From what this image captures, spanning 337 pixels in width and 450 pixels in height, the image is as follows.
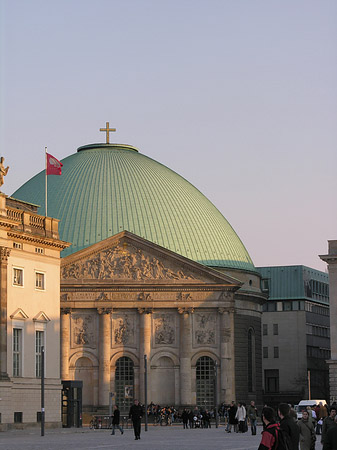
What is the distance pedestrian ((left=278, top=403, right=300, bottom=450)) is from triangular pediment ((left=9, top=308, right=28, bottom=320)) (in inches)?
1799

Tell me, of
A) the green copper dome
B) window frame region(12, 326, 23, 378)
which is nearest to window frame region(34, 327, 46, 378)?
window frame region(12, 326, 23, 378)

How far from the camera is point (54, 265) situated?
71.2 metres

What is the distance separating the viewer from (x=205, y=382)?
326ft

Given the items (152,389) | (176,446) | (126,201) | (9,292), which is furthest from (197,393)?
(176,446)

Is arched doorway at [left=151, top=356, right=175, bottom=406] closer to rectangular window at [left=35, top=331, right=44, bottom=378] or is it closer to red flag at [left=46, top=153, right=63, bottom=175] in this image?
red flag at [left=46, top=153, right=63, bottom=175]

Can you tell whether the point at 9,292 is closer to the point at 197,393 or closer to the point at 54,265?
the point at 54,265

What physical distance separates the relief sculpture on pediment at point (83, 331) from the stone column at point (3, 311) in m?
34.6

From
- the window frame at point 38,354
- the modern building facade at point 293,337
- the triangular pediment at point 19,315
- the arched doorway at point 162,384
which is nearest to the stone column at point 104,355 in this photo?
the arched doorway at point 162,384

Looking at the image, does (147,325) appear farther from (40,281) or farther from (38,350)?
(38,350)

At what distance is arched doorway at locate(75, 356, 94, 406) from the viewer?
97.7 metres

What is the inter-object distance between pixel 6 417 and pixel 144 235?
43958mm

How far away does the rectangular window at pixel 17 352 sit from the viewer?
2579 inches

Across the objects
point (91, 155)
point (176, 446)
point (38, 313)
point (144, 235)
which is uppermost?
point (91, 155)

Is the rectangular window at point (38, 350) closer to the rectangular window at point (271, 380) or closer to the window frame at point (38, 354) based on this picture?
the window frame at point (38, 354)
